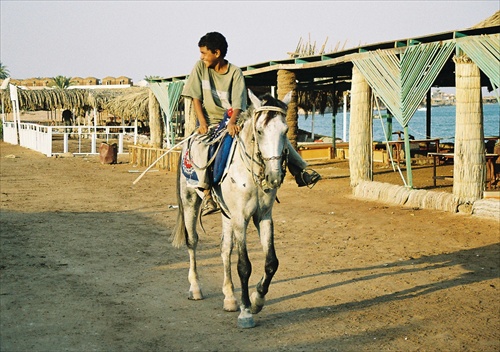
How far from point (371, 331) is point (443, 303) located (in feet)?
4.69

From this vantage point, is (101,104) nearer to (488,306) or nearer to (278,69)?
(278,69)

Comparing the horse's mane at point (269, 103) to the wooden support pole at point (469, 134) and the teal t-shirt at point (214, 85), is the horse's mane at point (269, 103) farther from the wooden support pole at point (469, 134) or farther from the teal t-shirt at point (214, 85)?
the wooden support pole at point (469, 134)

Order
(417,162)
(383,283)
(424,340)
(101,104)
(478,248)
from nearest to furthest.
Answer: (424,340) < (383,283) < (478,248) < (417,162) < (101,104)

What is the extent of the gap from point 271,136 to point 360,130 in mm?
10123

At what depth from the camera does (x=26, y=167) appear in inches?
930

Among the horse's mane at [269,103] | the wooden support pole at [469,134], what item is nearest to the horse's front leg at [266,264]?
the horse's mane at [269,103]

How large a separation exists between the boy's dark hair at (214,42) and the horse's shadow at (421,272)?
2.68 meters

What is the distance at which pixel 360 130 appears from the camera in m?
15.5

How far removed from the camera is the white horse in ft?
18.8

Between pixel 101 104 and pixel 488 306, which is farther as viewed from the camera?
pixel 101 104

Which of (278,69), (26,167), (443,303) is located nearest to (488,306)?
(443,303)

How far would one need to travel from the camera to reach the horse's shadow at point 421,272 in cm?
694

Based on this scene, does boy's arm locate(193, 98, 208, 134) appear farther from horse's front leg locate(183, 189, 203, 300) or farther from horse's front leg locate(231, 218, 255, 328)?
horse's front leg locate(231, 218, 255, 328)

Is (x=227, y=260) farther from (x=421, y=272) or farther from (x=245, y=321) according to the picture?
(x=421, y=272)
